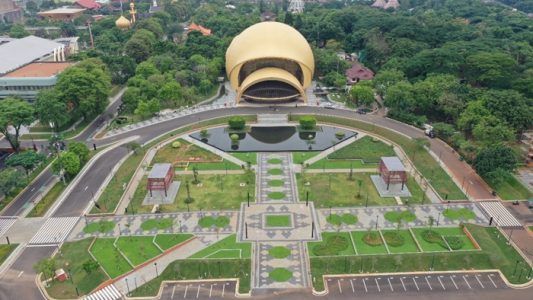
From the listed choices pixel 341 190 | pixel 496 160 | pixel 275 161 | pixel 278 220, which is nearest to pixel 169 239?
pixel 278 220

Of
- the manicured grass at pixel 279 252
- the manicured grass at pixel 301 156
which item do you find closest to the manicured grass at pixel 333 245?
the manicured grass at pixel 279 252

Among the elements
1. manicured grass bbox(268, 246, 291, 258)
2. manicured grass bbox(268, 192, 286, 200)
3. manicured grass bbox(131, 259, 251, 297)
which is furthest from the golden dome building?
manicured grass bbox(131, 259, 251, 297)

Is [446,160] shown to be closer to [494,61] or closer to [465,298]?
[465,298]

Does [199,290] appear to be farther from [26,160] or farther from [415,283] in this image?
[26,160]

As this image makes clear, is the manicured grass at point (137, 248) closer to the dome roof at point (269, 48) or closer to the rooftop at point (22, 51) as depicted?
the dome roof at point (269, 48)

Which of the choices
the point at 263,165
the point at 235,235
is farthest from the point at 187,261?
the point at 263,165

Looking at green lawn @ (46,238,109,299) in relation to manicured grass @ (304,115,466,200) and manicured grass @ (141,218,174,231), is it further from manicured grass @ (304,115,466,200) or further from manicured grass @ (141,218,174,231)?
manicured grass @ (304,115,466,200)
